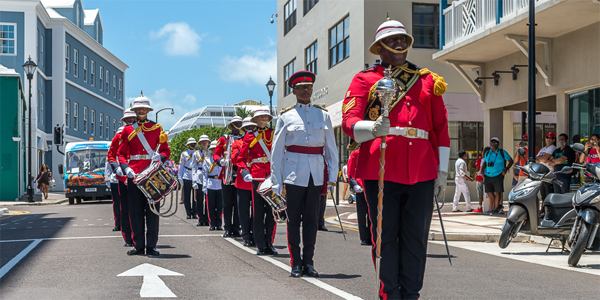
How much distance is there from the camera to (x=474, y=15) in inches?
692

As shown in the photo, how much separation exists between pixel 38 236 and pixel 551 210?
29.0 ft

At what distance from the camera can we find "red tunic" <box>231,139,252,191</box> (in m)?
10.8

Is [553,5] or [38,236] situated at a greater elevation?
[553,5]

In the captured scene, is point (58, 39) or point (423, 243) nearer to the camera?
Answer: point (423, 243)

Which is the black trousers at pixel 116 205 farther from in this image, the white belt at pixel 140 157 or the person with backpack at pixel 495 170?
the person with backpack at pixel 495 170

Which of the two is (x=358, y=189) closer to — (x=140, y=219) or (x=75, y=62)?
(x=140, y=219)

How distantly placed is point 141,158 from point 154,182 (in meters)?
0.44

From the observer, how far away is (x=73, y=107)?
161 feet

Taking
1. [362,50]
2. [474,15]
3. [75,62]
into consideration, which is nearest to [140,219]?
[474,15]

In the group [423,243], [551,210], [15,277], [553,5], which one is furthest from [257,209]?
[553,5]

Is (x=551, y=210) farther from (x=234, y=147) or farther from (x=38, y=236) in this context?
(x=38, y=236)

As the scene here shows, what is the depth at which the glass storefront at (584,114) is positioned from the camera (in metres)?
14.8

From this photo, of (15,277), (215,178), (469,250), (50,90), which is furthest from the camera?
(50,90)

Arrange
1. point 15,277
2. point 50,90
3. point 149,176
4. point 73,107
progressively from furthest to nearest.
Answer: point 73,107 → point 50,90 → point 149,176 → point 15,277
